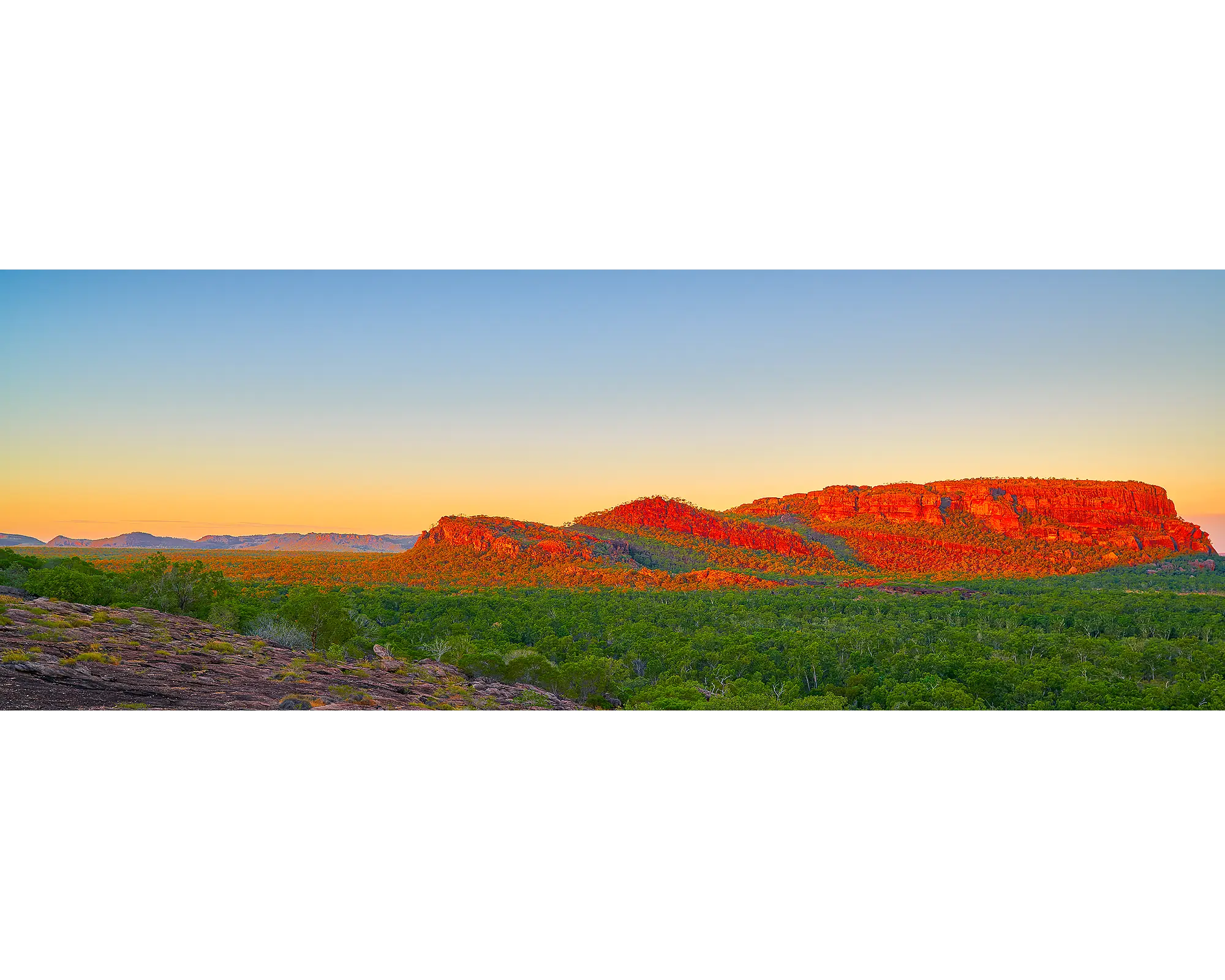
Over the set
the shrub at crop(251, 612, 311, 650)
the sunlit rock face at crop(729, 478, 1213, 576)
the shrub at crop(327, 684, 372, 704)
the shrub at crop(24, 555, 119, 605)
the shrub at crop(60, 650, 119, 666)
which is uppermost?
the sunlit rock face at crop(729, 478, 1213, 576)

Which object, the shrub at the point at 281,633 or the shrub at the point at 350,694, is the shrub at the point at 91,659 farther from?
the shrub at the point at 281,633

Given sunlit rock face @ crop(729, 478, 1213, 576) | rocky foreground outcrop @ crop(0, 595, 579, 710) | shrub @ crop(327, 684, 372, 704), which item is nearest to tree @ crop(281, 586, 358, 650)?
rocky foreground outcrop @ crop(0, 595, 579, 710)

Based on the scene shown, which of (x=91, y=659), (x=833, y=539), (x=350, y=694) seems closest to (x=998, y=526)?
(x=833, y=539)

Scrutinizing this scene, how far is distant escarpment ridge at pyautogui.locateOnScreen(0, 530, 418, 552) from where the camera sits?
1548cm

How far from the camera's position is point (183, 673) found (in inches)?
357

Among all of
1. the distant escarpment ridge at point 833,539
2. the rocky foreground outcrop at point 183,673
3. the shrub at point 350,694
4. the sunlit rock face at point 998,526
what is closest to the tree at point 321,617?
the rocky foreground outcrop at point 183,673

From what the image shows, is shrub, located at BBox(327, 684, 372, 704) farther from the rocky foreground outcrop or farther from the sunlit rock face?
the sunlit rock face

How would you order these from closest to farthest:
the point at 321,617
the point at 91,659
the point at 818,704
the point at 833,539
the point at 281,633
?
the point at 91,659 → the point at 818,704 → the point at 281,633 → the point at 321,617 → the point at 833,539

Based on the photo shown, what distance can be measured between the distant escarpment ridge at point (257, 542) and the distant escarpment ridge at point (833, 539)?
777 mm

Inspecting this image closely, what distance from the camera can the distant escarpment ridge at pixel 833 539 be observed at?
20.8 m

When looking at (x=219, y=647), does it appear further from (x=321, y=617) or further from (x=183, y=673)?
(x=321, y=617)

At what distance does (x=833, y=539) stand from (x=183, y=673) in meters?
21.7

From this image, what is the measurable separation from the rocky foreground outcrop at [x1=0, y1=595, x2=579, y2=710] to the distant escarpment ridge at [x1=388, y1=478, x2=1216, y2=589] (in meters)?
7.68

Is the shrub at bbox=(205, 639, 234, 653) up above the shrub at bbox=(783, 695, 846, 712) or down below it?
above
